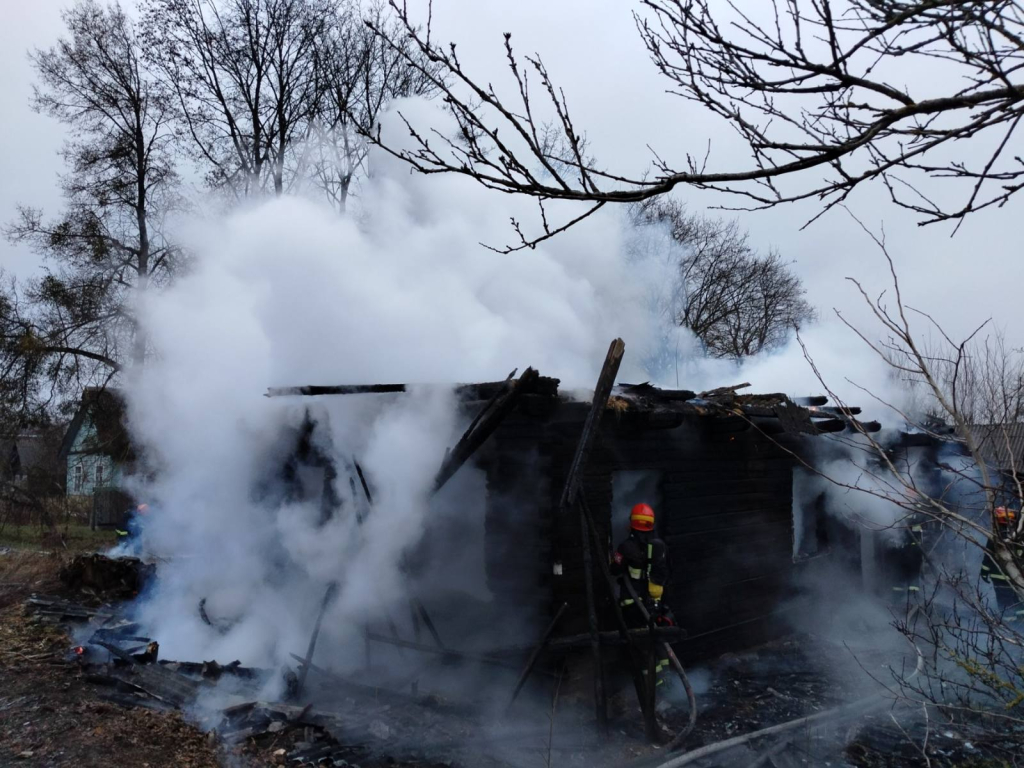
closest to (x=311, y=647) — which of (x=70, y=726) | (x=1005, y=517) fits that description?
(x=70, y=726)

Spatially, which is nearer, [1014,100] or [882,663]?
[1014,100]

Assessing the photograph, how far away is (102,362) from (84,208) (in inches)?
165

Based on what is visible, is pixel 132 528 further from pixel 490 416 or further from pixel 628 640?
pixel 628 640

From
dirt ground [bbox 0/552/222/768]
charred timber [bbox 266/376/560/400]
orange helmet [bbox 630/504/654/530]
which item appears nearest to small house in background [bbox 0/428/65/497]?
dirt ground [bbox 0/552/222/768]

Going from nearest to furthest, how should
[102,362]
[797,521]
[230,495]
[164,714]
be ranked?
[164,714] < [230,495] < [797,521] < [102,362]

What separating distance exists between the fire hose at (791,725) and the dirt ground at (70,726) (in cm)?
369

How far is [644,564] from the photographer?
6.82m

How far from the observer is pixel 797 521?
36.6 ft

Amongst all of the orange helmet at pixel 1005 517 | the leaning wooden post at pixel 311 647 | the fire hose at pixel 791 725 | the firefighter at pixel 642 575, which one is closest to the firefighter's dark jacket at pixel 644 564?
the firefighter at pixel 642 575

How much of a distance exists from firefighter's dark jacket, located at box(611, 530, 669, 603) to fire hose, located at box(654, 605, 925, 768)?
139 centimetres

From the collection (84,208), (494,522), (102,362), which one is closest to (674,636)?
(494,522)

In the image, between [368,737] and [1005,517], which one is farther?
[368,737]

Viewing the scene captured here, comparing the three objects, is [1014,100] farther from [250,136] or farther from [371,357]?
[250,136]

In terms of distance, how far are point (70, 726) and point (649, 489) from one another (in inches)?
248
